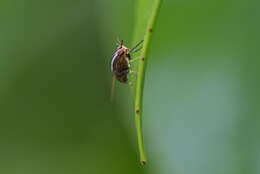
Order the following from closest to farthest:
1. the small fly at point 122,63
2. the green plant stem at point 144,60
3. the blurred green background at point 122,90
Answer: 1. the green plant stem at point 144,60
2. the blurred green background at point 122,90
3. the small fly at point 122,63

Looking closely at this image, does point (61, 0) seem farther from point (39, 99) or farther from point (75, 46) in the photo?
point (39, 99)

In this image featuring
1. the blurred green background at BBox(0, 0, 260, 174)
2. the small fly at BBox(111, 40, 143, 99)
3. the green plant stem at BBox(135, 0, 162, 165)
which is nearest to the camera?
the green plant stem at BBox(135, 0, 162, 165)

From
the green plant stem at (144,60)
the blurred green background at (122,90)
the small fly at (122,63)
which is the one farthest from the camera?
the small fly at (122,63)

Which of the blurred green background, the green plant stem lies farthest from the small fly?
the green plant stem

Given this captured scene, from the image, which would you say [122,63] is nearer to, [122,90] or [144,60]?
[122,90]

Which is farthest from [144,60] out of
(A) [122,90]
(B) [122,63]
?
(A) [122,90]

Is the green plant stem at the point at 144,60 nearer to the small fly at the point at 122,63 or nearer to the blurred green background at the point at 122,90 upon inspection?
the blurred green background at the point at 122,90

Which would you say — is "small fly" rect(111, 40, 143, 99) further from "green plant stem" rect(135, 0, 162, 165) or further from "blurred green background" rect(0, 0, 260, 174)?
"green plant stem" rect(135, 0, 162, 165)

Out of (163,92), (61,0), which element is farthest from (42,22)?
(163,92)

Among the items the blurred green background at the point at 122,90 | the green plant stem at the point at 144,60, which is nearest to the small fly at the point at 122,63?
the blurred green background at the point at 122,90
